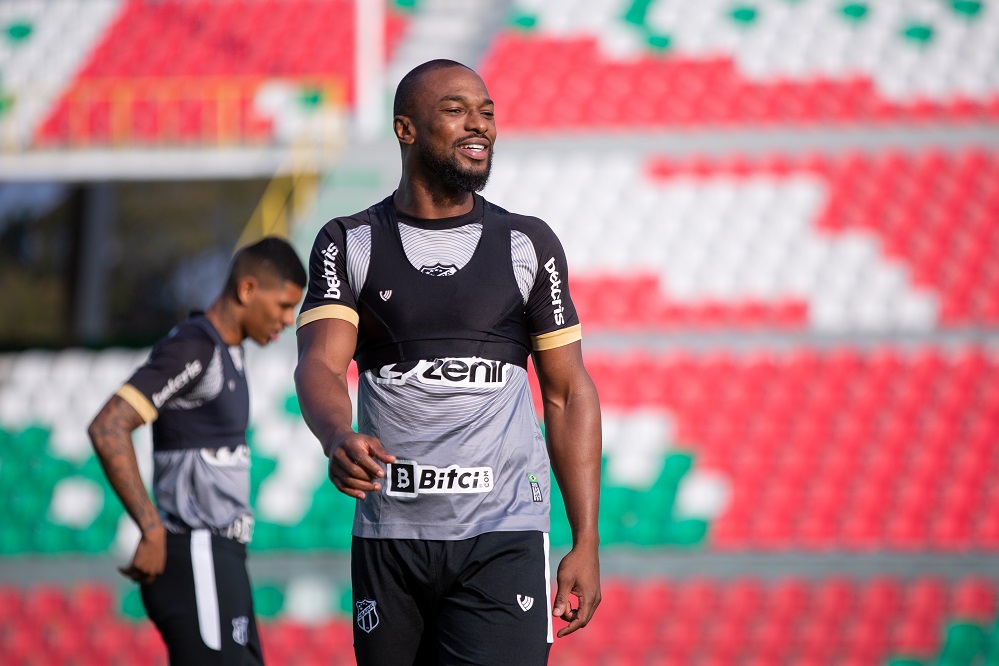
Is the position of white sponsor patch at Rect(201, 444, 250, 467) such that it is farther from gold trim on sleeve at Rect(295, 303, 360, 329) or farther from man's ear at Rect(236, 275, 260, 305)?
gold trim on sleeve at Rect(295, 303, 360, 329)

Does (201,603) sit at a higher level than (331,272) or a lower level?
lower

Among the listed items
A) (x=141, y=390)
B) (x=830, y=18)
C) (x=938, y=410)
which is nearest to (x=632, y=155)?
(x=830, y=18)

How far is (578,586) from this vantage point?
2.57 metres

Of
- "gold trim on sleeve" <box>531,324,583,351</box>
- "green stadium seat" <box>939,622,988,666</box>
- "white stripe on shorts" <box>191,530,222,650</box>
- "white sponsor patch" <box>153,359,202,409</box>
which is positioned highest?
"gold trim on sleeve" <box>531,324,583,351</box>

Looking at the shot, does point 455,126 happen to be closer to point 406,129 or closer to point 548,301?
point 406,129

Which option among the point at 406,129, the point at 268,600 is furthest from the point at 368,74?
the point at 406,129

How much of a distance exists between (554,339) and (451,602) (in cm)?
66

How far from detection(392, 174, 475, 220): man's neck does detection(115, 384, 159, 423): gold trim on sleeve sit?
125cm

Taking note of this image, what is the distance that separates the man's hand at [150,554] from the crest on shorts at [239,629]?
0.29 metres

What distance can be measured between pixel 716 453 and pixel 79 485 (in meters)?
5.33

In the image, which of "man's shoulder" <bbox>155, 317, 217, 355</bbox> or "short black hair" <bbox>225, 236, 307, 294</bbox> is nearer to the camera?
"man's shoulder" <bbox>155, 317, 217, 355</bbox>

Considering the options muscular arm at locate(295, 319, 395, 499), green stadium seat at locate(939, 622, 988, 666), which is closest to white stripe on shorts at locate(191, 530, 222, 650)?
muscular arm at locate(295, 319, 395, 499)

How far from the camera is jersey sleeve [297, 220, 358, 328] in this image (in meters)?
2.65

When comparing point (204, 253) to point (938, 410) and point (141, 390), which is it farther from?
point (141, 390)
